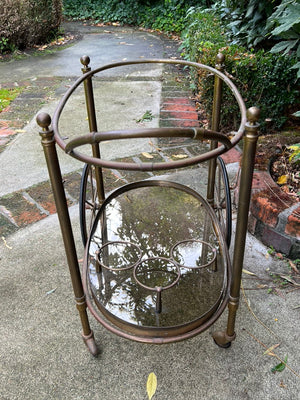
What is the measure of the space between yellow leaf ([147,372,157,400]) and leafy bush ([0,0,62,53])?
5948 mm

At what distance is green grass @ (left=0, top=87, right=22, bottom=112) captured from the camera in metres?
3.98

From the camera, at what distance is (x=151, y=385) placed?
4.59 ft

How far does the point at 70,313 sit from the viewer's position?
1708 mm

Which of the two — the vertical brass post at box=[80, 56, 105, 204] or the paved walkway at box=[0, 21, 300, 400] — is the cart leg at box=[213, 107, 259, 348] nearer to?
the paved walkway at box=[0, 21, 300, 400]

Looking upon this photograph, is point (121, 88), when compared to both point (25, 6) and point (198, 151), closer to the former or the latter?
point (198, 151)

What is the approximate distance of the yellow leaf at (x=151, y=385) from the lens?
1373 millimetres

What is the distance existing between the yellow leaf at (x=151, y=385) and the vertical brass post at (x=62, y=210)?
239 mm

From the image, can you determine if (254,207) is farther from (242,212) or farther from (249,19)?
(249,19)

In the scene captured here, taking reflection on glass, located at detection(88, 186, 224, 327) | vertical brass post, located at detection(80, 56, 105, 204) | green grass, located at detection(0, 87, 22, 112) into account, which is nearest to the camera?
reflection on glass, located at detection(88, 186, 224, 327)

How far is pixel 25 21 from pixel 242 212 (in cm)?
606

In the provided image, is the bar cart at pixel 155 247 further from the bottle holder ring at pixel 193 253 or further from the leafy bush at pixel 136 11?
the leafy bush at pixel 136 11

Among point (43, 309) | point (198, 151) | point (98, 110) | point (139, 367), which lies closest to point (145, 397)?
point (139, 367)

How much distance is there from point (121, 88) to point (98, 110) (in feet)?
2.49

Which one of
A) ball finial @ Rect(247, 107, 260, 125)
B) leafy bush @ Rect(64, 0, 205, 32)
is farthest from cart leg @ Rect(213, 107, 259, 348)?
leafy bush @ Rect(64, 0, 205, 32)
